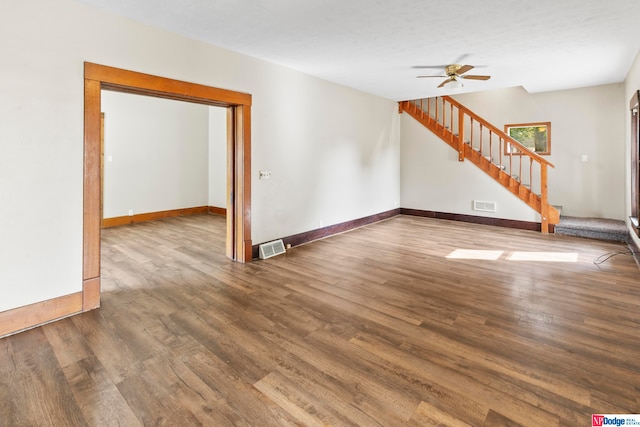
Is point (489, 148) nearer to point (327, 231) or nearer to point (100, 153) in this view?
point (327, 231)

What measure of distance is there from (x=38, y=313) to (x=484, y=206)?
7.26 meters

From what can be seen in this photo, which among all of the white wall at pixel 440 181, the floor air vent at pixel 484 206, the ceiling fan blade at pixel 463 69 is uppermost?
the ceiling fan blade at pixel 463 69

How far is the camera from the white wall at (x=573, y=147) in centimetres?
601

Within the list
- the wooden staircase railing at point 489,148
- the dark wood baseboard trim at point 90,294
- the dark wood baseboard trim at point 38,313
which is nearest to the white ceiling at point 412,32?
the wooden staircase railing at point 489,148

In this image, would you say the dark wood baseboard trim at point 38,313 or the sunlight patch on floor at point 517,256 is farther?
the sunlight patch on floor at point 517,256

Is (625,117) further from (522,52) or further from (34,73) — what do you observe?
(34,73)

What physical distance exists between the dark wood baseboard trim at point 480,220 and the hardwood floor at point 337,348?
209 cm

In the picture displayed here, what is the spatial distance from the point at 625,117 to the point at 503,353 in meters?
5.96

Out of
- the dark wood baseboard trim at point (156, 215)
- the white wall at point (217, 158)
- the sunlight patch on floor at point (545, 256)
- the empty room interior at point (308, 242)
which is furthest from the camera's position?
the white wall at point (217, 158)

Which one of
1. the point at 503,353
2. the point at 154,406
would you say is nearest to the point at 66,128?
the point at 154,406

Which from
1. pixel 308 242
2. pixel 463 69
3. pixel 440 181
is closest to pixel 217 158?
pixel 308 242

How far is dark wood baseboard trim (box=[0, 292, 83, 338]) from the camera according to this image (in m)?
2.48

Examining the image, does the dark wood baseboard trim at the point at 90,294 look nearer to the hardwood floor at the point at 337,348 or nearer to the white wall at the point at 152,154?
the hardwood floor at the point at 337,348

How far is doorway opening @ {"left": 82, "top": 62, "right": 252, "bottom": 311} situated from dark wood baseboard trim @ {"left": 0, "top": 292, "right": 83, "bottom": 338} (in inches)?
3.4
